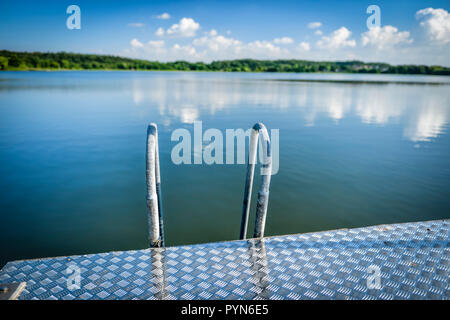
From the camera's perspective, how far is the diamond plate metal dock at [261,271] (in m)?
2.67

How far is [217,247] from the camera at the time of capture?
11.3 feet

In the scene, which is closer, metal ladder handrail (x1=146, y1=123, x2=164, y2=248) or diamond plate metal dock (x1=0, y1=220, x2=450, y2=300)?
diamond plate metal dock (x1=0, y1=220, x2=450, y2=300)

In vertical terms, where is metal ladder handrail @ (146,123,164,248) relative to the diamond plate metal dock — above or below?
above

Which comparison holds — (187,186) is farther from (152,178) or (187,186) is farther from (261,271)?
(261,271)

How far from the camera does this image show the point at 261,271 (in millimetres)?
2988

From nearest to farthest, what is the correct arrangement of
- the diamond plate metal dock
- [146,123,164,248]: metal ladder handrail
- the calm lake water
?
1. the diamond plate metal dock
2. [146,123,164,248]: metal ladder handrail
3. the calm lake water

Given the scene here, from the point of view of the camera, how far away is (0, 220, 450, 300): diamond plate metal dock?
8.76 feet

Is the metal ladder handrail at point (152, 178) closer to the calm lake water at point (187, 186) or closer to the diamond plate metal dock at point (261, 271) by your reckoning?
the diamond plate metal dock at point (261, 271)

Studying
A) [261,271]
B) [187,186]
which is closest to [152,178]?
[261,271]

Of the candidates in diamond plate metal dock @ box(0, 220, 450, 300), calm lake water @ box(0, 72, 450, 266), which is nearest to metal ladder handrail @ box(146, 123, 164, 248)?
diamond plate metal dock @ box(0, 220, 450, 300)

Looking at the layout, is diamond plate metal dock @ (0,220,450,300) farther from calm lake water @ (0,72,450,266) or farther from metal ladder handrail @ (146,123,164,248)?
calm lake water @ (0,72,450,266)
